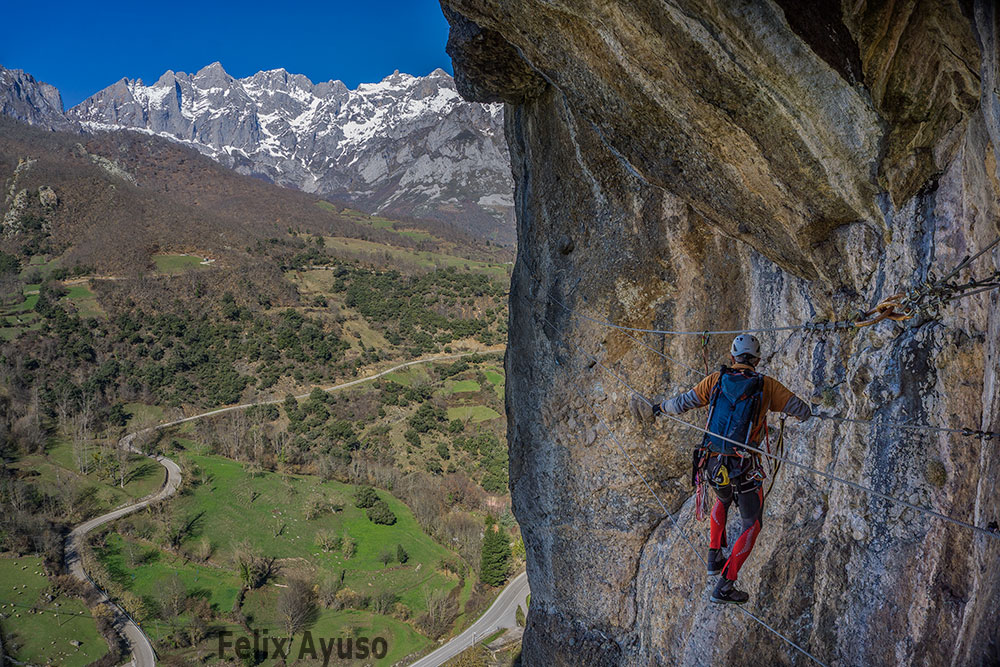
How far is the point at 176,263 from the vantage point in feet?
201

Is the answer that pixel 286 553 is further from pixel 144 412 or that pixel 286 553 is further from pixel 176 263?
pixel 176 263

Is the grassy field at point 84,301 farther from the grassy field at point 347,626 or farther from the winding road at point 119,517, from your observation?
the grassy field at point 347,626

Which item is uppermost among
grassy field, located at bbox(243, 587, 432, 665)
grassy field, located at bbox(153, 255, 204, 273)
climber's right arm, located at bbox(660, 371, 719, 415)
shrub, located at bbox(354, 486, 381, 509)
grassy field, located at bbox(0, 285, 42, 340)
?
grassy field, located at bbox(153, 255, 204, 273)

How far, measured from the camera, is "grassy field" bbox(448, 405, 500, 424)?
147 feet

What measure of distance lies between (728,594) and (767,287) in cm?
295

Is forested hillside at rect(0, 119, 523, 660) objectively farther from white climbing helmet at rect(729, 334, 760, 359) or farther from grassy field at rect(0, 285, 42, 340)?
white climbing helmet at rect(729, 334, 760, 359)

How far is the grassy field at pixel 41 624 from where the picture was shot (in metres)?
19.8

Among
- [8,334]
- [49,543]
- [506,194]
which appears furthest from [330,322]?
[506,194]

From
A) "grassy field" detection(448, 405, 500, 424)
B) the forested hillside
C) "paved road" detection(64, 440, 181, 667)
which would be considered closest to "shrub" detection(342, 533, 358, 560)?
the forested hillside

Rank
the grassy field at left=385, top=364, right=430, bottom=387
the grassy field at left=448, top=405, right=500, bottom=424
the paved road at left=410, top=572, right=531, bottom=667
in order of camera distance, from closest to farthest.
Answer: the paved road at left=410, top=572, right=531, bottom=667, the grassy field at left=448, top=405, right=500, bottom=424, the grassy field at left=385, top=364, right=430, bottom=387

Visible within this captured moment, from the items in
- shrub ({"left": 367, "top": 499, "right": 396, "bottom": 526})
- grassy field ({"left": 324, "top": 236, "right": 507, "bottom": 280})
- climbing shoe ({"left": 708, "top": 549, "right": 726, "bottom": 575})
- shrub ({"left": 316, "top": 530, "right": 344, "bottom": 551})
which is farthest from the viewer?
grassy field ({"left": 324, "top": 236, "right": 507, "bottom": 280})

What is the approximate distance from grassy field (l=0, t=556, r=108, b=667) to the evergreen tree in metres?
14.7

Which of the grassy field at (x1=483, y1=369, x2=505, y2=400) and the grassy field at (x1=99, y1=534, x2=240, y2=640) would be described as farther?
the grassy field at (x1=483, y1=369, x2=505, y2=400)

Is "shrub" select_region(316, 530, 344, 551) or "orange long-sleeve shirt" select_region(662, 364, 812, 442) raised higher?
"orange long-sleeve shirt" select_region(662, 364, 812, 442)
